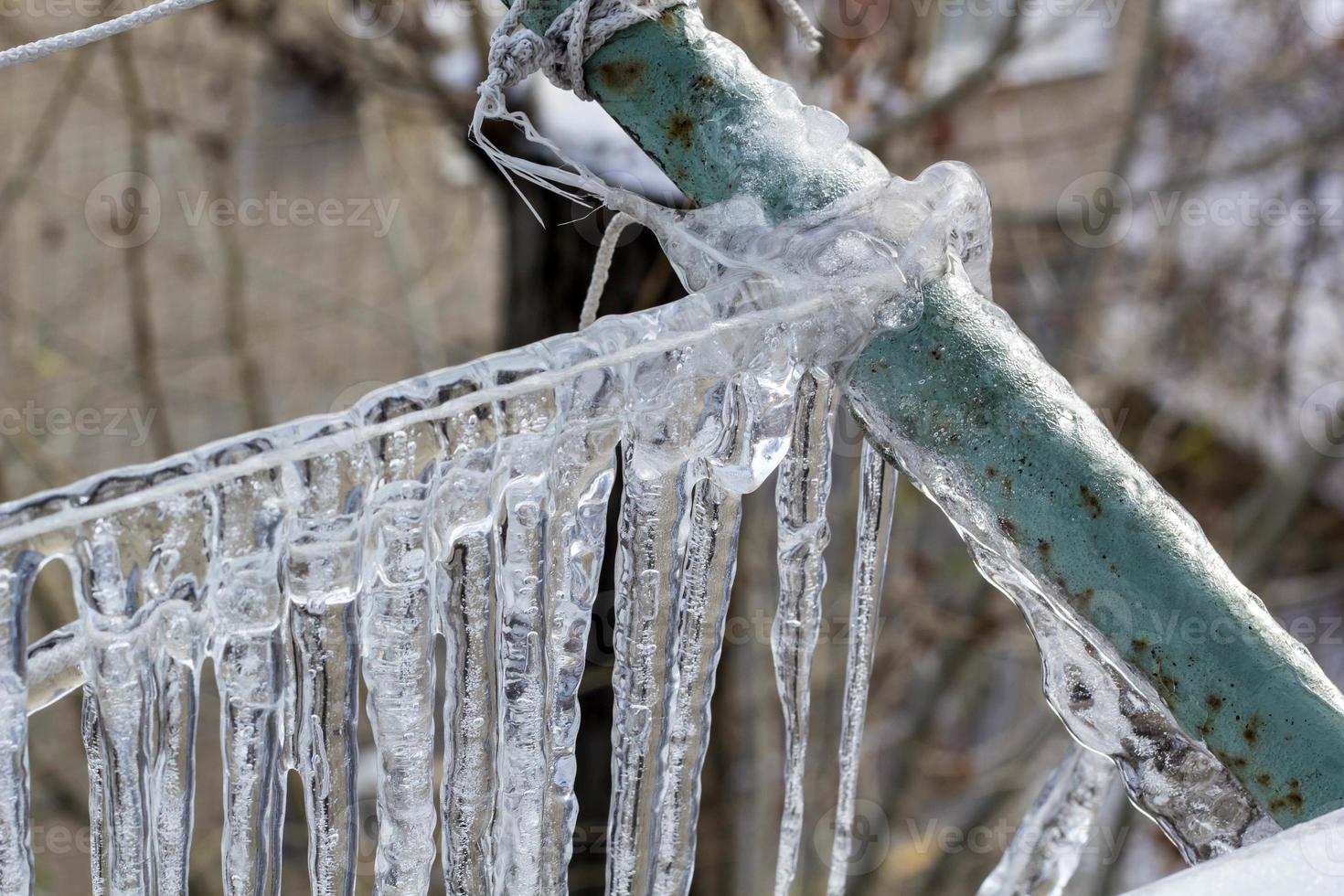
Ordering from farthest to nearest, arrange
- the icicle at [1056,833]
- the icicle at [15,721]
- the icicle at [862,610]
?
the icicle at [1056,833] → the icicle at [862,610] → the icicle at [15,721]

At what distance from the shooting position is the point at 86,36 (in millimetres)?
766

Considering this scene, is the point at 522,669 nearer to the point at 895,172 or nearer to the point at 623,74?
the point at 623,74

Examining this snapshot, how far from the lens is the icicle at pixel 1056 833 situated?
980 mm

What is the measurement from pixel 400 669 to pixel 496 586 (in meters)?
0.08

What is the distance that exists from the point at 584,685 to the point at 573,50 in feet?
6.78

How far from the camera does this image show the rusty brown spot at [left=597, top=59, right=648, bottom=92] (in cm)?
75

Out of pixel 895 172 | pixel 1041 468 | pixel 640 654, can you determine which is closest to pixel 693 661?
pixel 640 654

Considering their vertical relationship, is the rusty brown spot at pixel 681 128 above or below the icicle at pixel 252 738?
above

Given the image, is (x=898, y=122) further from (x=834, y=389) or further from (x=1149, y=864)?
(x=1149, y=864)

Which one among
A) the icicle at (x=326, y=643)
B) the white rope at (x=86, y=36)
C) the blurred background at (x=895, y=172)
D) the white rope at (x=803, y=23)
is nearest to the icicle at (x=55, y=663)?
the icicle at (x=326, y=643)

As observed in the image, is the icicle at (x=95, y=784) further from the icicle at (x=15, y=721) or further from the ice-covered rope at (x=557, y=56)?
the ice-covered rope at (x=557, y=56)

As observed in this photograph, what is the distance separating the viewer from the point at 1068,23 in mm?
3018

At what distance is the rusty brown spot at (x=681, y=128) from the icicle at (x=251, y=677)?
1.03 ft

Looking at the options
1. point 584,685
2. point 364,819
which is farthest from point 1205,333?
point 364,819
